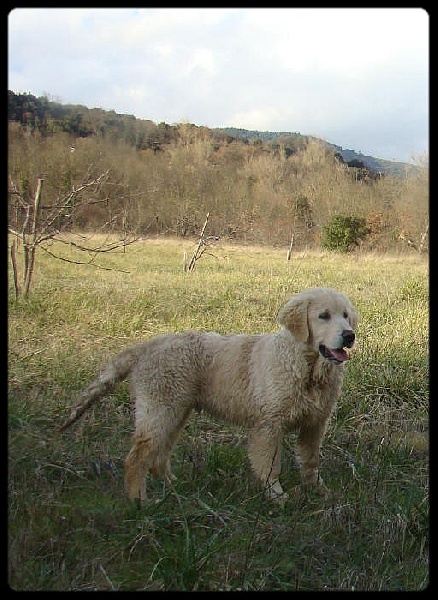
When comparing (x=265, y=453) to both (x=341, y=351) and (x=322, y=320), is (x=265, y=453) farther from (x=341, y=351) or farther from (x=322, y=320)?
(x=322, y=320)

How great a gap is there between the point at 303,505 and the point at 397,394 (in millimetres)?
2247

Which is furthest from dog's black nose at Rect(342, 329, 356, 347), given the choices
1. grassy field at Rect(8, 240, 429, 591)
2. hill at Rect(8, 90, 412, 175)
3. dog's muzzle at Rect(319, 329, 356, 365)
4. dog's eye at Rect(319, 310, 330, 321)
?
hill at Rect(8, 90, 412, 175)

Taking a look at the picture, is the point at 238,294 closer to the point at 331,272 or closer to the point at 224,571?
the point at 331,272

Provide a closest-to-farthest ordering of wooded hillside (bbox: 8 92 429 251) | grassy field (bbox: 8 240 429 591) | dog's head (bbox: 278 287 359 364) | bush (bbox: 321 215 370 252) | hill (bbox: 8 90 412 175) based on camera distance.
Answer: grassy field (bbox: 8 240 429 591), dog's head (bbox: 278 287 359 364), hill (bbox: 8 90 412 175), wooded hillside (bbox: 8 92 429 251), bush (bbox: 321 215 370 252)

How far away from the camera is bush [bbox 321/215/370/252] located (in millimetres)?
20750

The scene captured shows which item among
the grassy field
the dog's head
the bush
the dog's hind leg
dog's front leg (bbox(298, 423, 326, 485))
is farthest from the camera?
the bush

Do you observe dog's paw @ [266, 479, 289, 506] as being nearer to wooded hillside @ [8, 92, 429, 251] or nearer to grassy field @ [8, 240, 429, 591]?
grassy field @ [8, 240, 429, 591]

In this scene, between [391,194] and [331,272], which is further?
[391,194]

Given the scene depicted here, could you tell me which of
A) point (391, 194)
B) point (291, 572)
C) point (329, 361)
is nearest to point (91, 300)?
point (329, 361)

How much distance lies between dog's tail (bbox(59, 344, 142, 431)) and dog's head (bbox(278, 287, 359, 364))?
→ 1.03 m

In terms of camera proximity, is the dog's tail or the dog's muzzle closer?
the dog's muzzle

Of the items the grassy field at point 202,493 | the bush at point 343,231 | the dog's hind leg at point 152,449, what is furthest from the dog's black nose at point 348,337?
the bush at point 343,231

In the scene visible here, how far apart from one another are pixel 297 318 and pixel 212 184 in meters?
17.9

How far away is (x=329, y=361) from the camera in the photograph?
3.51 m
